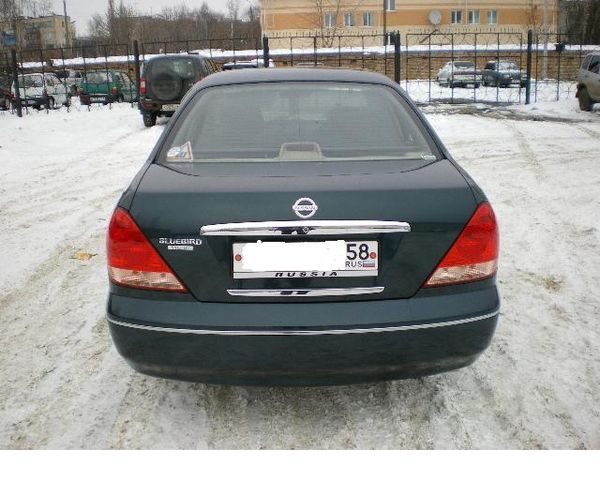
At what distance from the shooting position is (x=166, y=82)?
569 inches

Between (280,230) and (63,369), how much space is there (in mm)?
Result: 1556

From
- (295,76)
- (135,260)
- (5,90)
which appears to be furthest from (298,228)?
(5,90)

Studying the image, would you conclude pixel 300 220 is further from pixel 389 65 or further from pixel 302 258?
pixel 389 65

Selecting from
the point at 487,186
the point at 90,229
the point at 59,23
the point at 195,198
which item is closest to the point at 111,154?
the point at 90,229

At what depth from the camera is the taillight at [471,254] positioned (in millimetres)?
2291

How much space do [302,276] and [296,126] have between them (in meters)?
1.04

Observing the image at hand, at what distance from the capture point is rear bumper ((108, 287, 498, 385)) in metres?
2.19

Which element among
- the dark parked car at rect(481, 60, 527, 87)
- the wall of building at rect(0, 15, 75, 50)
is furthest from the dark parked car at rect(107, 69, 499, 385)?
the wall of building at rect(0, 15, 75, 50)

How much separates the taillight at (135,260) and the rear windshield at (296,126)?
0.51 metres

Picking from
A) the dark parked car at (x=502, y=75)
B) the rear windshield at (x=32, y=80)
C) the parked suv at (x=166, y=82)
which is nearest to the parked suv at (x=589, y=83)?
the dark parked car at (x=502, y=75)

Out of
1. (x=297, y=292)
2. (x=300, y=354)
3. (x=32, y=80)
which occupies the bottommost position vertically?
(x=300, y=354)

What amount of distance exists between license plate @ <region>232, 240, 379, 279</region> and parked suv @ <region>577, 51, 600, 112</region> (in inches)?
641

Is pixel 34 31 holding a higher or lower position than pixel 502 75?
higher

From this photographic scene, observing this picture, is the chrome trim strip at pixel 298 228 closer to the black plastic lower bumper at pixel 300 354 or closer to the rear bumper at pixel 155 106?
the black plastic lower bumper at pixel 300 354
